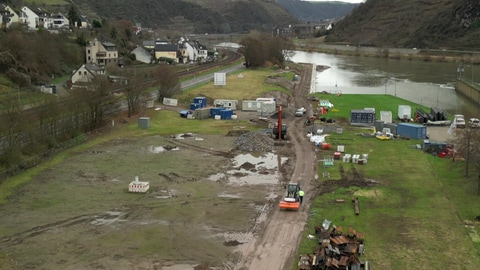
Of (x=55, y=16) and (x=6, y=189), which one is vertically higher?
(x=55, y=16)

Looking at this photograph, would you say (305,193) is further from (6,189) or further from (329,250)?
(6,189)

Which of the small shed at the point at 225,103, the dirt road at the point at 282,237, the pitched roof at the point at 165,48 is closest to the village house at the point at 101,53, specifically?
the pitched roof at the point at 165,48

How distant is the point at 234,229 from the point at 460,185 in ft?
40.0

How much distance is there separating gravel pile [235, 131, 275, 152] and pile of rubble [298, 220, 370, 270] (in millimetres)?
14350

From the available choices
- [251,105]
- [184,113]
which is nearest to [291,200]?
[184,113]

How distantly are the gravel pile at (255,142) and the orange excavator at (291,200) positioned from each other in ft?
33.1

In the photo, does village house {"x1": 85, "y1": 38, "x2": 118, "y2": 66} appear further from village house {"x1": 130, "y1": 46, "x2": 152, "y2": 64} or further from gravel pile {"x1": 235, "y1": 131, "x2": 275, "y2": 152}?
gravel pile {"x1": 235, "y1": 131, "x2": 275, "y2": 152}

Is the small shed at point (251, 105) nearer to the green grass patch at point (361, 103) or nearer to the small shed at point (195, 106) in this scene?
the small shed at point (195, 106)

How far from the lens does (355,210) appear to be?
23.0 m

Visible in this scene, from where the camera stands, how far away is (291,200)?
23.3 m

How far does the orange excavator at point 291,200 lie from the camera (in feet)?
75.9

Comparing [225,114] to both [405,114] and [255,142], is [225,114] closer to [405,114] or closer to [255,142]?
[255,142]

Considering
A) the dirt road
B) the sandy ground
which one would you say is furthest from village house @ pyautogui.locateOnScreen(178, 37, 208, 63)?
the dirt road

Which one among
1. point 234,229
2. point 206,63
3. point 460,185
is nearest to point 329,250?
point 234,229
